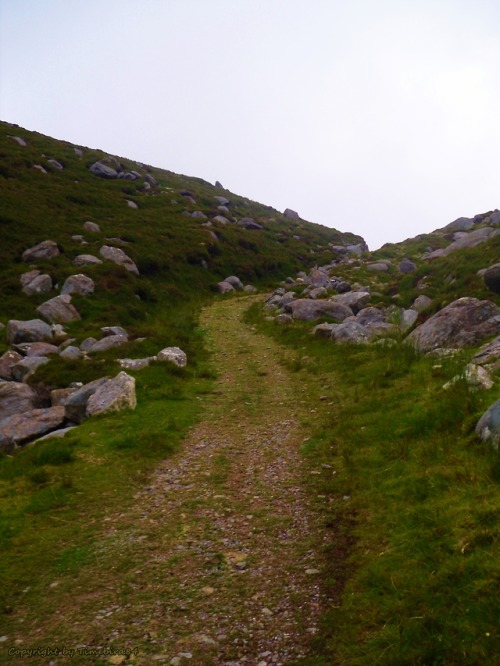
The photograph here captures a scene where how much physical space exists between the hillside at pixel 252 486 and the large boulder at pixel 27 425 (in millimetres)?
60

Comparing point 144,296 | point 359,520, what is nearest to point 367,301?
point 144,296

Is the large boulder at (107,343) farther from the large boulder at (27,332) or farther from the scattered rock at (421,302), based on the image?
the scattered rock at (421,302)

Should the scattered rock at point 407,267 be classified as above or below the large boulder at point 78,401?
above

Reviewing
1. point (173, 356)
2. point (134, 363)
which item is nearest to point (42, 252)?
point (173, 356)

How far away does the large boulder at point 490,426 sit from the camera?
320 inches

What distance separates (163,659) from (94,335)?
19.1 metres

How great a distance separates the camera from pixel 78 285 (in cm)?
2941

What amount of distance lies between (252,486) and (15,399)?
984 cm

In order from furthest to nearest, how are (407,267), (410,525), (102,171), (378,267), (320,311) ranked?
(102,171)
(378,267)
(407,267)
(320,311)
(410,525)

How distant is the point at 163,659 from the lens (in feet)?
18.3

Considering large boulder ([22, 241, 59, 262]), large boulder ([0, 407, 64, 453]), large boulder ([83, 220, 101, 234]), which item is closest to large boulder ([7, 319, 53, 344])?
large boulder ([0, 407, 64, 453])

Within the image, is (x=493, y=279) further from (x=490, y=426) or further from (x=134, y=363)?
(x=134, y=363)

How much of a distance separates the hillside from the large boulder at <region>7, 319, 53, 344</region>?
144mm

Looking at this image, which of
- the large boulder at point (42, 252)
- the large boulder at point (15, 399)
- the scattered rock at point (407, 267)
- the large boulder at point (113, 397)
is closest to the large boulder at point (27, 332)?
the large boulder at point (15, 399)
